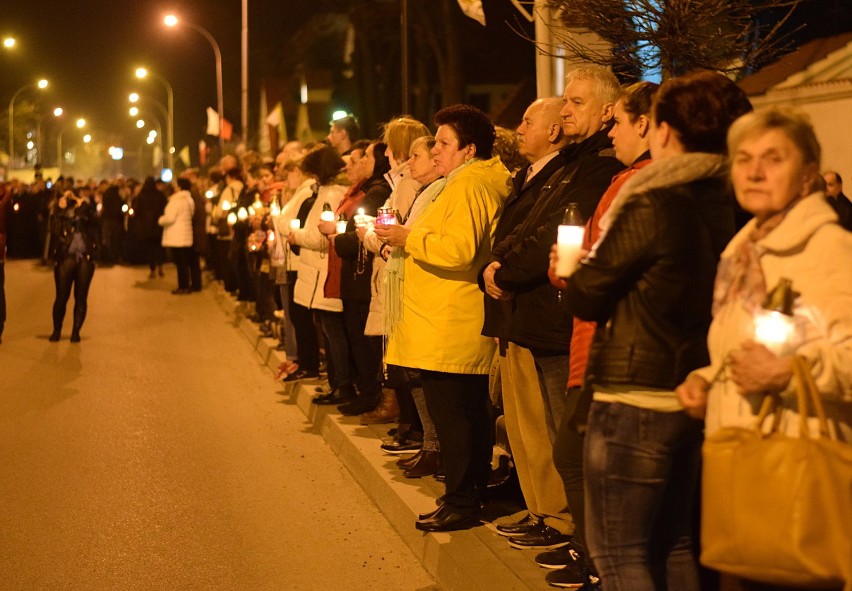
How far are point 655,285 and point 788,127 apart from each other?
2.08 ft

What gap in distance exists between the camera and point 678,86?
12.7 feet

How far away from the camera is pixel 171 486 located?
8008 mm

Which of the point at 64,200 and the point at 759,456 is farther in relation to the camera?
the point at 64,200

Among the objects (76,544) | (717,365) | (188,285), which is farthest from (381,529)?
(188,285)

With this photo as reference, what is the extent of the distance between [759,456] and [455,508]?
3.35 metres

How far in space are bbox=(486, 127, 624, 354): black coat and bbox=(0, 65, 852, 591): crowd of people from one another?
0.04 ft

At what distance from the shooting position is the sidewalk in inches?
219

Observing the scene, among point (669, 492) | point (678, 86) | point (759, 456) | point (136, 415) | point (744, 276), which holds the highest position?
point (678, 86)

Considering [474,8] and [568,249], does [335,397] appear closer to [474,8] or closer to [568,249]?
[474,8]

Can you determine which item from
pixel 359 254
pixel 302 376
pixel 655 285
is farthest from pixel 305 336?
pixel 655 285

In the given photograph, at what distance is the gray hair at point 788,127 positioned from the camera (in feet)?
11.1

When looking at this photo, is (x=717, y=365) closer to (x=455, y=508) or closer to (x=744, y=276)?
(x=744, y=276)

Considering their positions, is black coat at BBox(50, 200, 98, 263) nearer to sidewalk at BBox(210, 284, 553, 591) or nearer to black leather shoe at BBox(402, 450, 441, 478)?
sidewalk at BBox(210, 284, 553, 591)

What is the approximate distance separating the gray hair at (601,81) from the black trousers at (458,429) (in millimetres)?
1704
